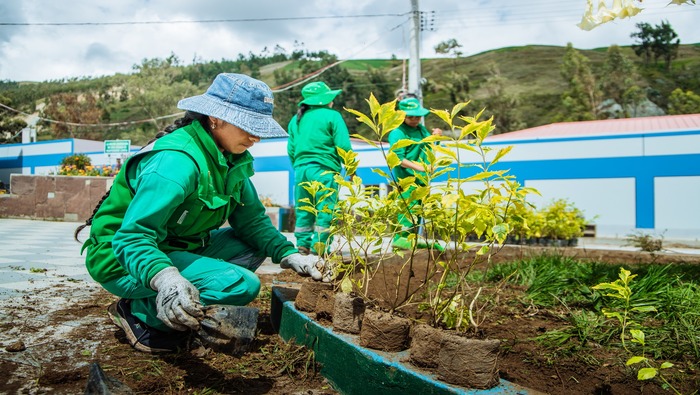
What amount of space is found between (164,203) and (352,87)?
52.2 m

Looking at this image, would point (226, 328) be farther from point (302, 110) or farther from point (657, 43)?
point (657, 43)

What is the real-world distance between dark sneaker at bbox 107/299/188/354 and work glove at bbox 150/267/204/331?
533 millimetres

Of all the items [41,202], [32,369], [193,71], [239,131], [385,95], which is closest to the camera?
[32,369]

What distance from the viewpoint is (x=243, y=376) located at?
2076 mm

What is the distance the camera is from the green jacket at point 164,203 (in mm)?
1993

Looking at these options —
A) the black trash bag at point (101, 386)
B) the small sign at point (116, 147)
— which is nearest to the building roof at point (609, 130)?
the small sign at point (116, 147)

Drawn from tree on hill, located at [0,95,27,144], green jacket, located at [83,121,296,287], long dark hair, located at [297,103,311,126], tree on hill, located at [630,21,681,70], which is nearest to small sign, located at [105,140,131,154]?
long dark hair, located at [297,103,311,126]

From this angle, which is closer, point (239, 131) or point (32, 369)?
point (32, 369)

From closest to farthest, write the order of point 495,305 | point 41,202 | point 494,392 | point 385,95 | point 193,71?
point 494,392 < point 495,305 < point 41,202 < point 385,95 < point 193,71

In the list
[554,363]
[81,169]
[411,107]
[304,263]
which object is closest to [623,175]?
[411,107]

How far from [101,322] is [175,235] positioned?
31.7 inches

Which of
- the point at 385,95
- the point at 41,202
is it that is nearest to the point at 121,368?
the point at 41,202

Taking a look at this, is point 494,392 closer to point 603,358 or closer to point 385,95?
point 603,358

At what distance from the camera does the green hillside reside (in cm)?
5525
